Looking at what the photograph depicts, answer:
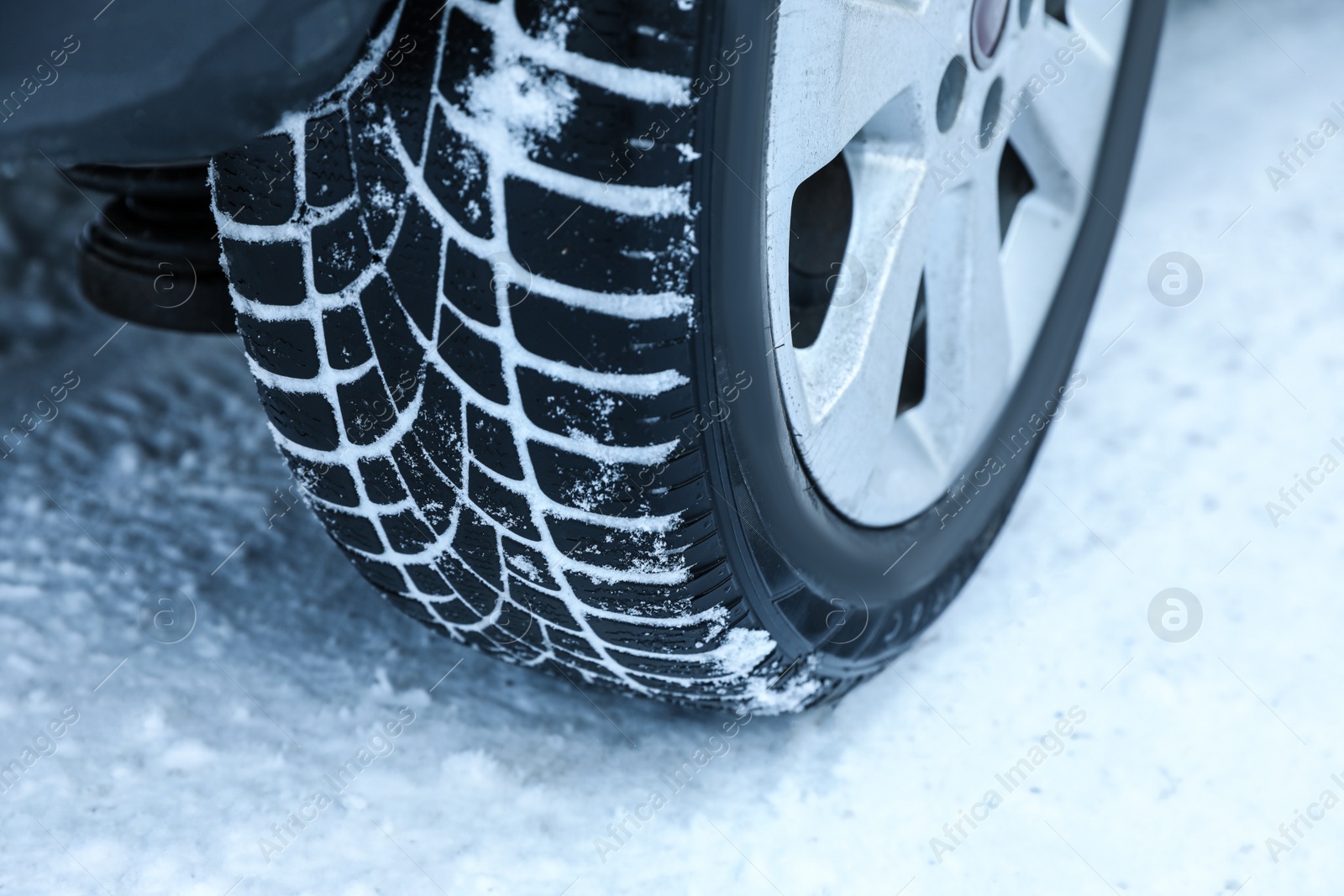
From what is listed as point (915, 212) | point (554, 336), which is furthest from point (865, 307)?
point (554, 336)

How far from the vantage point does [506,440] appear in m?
0.63

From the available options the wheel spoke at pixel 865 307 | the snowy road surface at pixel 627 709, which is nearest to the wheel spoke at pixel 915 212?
the wheel spoke at pixel 865 307

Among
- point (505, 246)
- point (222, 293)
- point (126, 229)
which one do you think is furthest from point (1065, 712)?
point (126, 229)

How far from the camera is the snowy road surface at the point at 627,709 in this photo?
79cm

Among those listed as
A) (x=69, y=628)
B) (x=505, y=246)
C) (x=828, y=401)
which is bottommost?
(x=69, y=628)

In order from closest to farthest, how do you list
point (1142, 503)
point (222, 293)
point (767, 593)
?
point (767, 593) < point (222, 293) < point (1142, 503)

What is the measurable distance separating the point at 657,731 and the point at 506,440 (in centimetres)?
35

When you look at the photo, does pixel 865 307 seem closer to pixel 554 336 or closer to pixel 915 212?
pixel 915 212

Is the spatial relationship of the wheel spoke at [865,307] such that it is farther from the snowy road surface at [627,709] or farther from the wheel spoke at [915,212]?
the snowy road surface at [627,709]

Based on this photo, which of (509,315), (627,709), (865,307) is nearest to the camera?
(509,315)

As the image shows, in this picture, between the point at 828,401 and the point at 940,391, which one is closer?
the point at 828,401

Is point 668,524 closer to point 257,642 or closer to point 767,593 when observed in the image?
point 767,593

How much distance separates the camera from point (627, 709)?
91cm

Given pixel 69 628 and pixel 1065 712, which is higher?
pixel 1065 712
